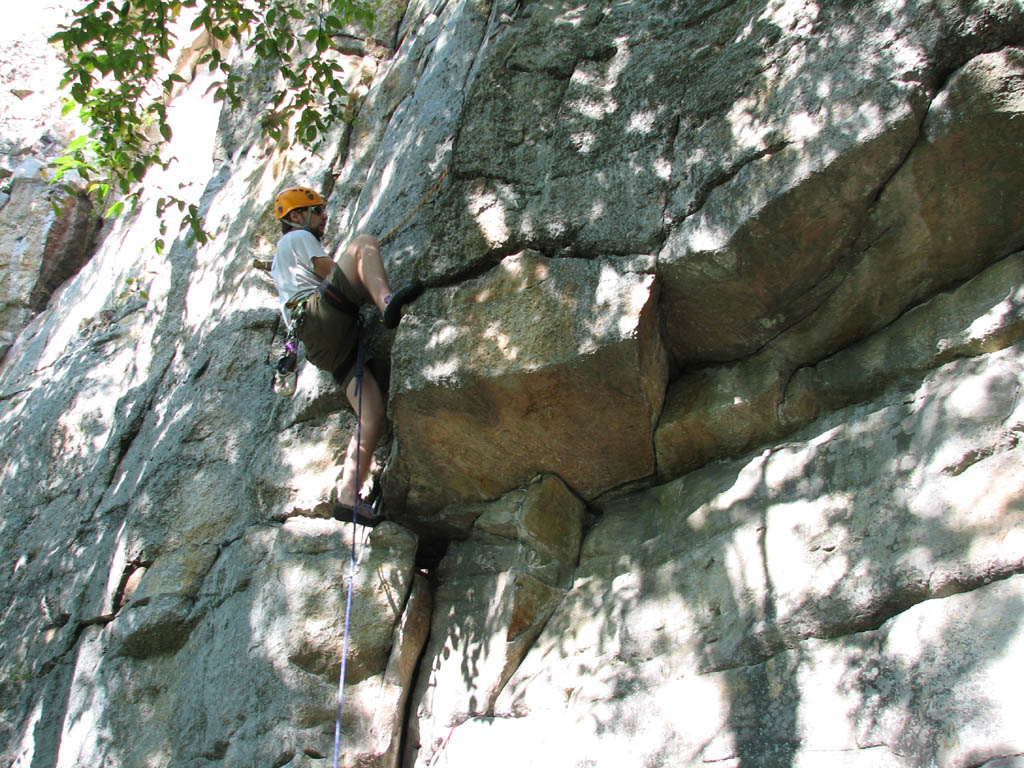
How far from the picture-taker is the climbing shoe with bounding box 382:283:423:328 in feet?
15.0

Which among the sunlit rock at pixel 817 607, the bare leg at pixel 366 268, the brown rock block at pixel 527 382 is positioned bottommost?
the sunlit rock at pixel 817 607

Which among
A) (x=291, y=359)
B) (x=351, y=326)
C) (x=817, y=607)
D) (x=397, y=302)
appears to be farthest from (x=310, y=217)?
(x=817, y=607)

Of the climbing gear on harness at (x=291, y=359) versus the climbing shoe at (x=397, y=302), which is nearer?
the climbing shoe at (x=397, y=302)

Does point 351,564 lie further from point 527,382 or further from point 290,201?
point 290,201

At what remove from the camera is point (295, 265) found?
5.28 metres

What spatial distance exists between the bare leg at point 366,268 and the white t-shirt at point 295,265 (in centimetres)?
34

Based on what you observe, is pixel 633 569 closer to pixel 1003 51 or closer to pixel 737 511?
pixel 737 511

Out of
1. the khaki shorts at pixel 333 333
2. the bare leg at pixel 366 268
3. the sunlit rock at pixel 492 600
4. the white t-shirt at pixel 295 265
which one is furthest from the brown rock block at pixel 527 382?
the white t-shirt at pixel 295 265

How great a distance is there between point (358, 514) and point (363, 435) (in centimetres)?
44

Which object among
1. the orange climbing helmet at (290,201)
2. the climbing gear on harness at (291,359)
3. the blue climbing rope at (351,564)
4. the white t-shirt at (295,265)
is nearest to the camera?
the blue climbing rope at (351,564)

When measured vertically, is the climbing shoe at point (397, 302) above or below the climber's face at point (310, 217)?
below

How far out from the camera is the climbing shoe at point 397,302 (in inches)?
180

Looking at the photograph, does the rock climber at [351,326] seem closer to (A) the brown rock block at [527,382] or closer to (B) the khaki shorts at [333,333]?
(B) the khaki shorts at [333,333]

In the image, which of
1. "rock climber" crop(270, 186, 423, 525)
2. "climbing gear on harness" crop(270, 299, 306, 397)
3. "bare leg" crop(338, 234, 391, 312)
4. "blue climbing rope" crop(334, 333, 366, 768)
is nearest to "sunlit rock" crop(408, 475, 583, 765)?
"blue climbing rope" crop(334, 333, 366, 768)
